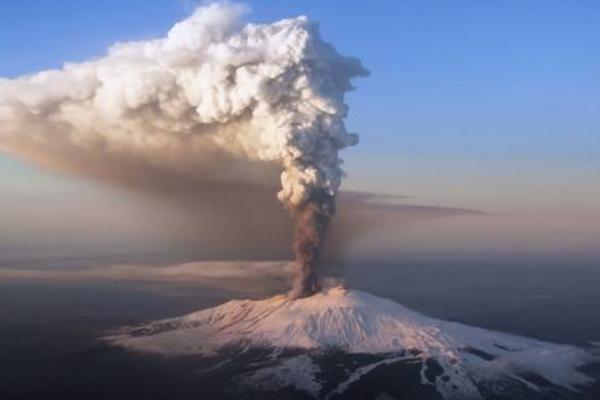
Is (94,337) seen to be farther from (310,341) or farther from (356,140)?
(356,140)

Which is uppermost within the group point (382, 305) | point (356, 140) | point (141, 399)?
point (356, 140)

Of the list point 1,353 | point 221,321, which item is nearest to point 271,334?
point 221,321

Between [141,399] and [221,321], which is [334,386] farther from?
[221,321]

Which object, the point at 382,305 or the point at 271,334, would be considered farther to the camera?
the point at 382,305

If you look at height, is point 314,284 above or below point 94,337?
above

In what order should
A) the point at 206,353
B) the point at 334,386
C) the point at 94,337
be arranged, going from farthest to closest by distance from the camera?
the point at 94,337, the point at 206,353, the point at 334,386

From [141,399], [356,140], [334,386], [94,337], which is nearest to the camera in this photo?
[141,399]
